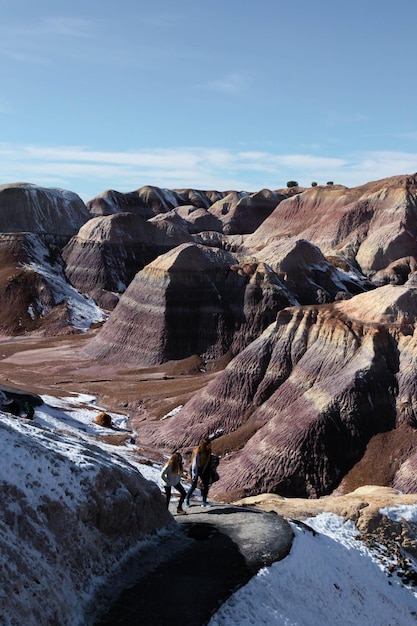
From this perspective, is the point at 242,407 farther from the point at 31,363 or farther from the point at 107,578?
the point at 31,363

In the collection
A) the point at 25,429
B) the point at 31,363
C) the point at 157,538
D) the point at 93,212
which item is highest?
the point at 93,212

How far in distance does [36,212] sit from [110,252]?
25.1 metres

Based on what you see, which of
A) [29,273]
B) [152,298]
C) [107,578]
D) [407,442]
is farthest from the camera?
[29,273]

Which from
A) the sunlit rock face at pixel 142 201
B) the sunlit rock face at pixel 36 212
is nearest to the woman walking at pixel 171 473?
the sunlit rock face at pixel 36 212

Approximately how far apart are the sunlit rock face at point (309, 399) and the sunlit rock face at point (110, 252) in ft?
174

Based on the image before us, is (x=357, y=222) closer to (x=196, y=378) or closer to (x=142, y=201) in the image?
(x=196, y=378)

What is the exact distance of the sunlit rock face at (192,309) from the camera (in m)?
58.8

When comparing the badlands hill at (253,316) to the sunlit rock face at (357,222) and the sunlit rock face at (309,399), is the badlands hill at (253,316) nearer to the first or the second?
the sunlit rock face at (309,399)

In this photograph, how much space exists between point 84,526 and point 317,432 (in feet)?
63.0

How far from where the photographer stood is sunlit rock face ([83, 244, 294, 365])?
193 ft

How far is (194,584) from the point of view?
13.0 meters

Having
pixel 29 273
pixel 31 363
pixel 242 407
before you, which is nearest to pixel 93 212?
pixel 29 273

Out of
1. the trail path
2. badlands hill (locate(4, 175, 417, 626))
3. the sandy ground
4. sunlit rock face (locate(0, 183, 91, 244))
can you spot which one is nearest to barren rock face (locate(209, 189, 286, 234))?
badlands hill (locate(4, 175, 417, 626))

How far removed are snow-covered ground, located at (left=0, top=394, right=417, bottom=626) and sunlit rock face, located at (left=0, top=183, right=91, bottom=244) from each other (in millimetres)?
95016
